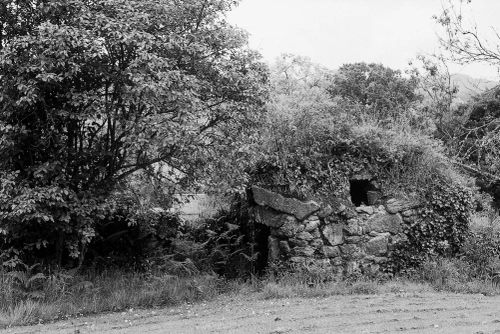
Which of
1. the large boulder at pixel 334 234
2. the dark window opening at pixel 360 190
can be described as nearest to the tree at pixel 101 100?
the large boulder at pixel 334 234

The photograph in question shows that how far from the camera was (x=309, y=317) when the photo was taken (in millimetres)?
7660

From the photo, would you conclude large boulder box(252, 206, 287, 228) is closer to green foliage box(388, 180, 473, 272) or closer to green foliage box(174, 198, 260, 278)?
green foliage box(174, 198, 260, 278)

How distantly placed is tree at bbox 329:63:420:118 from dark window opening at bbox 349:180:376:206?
15.6 m

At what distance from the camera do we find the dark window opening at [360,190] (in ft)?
37.6

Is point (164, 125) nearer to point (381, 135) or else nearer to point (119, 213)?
point (119, 213)

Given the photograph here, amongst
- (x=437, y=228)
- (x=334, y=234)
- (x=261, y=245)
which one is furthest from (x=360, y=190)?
(x=261, y=245)

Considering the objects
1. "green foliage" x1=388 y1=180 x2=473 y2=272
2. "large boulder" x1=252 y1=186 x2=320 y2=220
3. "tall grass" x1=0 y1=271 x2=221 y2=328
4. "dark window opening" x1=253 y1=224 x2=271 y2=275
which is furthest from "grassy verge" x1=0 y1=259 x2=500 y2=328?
"large boulder" x1=252 y1=186 x2=320 y2=220

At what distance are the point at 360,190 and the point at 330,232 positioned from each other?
1.56m

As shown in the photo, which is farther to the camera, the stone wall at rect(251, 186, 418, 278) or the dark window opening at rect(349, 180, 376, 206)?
the dark window opening at rect(349, 180, 376, 206)

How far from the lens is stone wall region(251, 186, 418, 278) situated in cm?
1054

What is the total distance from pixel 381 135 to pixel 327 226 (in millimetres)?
2337

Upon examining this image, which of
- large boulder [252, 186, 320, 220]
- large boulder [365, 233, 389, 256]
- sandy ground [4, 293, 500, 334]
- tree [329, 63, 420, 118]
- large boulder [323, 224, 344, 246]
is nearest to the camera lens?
sandy ground [4, 293, 500, 334]

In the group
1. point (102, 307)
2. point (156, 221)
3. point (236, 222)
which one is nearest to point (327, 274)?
point (236, 222)

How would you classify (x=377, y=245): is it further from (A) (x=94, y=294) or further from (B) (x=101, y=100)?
(B) (x=101, y=100)
